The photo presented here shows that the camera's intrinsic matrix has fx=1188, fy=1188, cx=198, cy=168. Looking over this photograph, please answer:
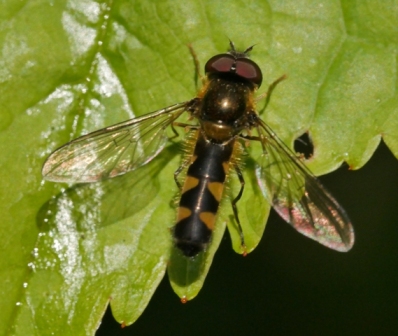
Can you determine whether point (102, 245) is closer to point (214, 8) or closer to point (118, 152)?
point (118, 152)

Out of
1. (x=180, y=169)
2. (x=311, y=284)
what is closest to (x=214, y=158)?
(x=180, y=169)

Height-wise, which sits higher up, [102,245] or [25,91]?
[25,91]

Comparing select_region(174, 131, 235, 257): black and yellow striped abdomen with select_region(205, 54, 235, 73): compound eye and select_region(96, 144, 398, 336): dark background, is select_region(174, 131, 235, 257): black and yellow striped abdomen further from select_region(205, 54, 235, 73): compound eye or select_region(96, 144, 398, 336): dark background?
select_region(96, 144, 398, 336): dark background

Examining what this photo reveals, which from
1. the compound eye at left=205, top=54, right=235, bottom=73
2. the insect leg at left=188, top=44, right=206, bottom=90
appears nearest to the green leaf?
the insect leg at left=188, top=44, right=206, bottom=90

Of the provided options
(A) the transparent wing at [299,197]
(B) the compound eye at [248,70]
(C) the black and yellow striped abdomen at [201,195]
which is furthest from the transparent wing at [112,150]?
(A) the transparent wing at [299,197]

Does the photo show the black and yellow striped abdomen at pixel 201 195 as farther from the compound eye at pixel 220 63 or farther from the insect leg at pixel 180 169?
the compound eye at pixel 220 63

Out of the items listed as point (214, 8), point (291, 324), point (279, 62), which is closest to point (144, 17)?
point (214, 8)

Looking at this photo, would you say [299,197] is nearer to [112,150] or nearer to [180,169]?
[180,169]

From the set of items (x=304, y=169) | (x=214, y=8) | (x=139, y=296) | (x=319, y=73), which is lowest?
(x=139, y=296)
